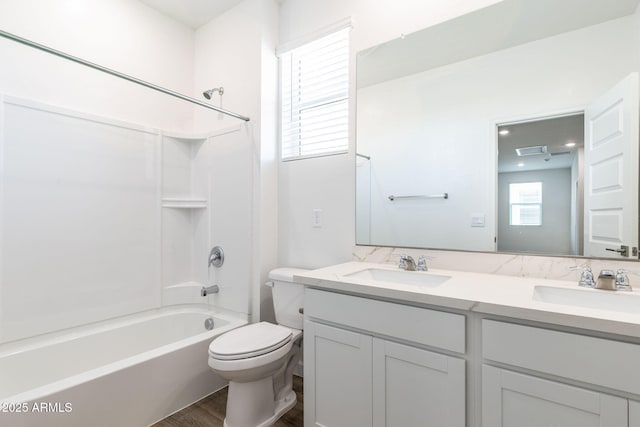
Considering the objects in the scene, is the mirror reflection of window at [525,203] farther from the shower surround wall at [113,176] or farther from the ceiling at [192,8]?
the ceiling at [192,8]

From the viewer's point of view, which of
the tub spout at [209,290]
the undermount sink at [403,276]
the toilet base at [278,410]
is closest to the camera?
the undermount sink at [403,276]

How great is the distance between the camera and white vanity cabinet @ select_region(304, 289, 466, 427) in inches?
44.2

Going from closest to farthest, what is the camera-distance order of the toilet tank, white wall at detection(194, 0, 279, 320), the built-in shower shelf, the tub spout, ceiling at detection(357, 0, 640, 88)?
ceiling at detection(357, 0, 640, 88) < the toilet tank < white wall at detection(194, 0, 279, 320) < the tub spout < the built-in shower shelf

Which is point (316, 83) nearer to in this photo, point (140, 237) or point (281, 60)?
point (281, 60)

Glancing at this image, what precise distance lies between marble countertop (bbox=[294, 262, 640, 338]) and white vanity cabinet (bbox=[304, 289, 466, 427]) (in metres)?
0.06

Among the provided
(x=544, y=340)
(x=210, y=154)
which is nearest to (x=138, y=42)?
(x=210, y=154)

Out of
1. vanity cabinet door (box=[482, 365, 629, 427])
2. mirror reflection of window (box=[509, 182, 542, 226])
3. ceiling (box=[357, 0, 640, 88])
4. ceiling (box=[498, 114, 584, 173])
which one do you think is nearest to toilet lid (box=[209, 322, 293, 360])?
vanity cabinet door (box=[482, 365, 629, 427])

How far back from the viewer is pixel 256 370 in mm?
1588

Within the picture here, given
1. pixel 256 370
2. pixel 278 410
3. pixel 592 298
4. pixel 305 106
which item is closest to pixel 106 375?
pixel 256 370

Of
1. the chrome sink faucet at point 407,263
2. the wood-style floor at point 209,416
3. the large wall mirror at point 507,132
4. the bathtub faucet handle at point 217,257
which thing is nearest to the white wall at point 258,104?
the bathtub faucet handle at point 217,257

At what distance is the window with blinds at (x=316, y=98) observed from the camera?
2145mm

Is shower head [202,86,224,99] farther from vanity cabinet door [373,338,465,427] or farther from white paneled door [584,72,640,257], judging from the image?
white paneled door [584,72,640,257]

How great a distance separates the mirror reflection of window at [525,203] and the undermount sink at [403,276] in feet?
1.47

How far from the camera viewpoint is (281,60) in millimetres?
2410
